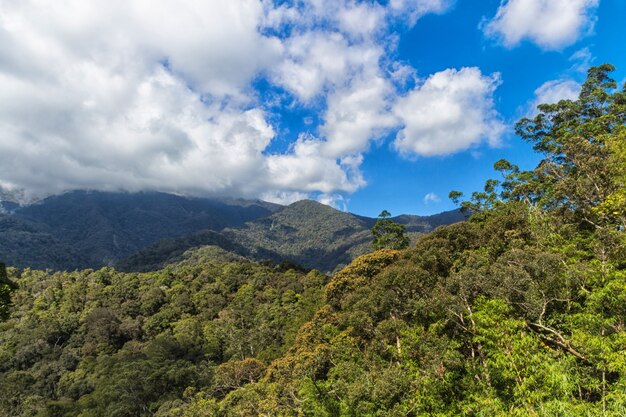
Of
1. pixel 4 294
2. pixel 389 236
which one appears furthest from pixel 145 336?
pixel 4 294

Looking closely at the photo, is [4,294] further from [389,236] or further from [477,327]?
[389,236]

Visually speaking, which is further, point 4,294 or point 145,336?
point 145,336

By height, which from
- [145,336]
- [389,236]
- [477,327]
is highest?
[389,236]

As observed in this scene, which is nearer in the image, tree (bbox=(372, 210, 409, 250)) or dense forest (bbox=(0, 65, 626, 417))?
dense forest (bbox=(0, 65, 626, 417))

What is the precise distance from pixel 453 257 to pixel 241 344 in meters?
45.9

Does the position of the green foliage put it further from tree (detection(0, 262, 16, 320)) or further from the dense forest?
tree (detection(0, 262, 16, 320))

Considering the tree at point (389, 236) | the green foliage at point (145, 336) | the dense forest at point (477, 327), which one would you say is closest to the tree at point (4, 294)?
the dense forest at point (477, 327)

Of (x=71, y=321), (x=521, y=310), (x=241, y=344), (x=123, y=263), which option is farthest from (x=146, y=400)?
(x=123, y=263)

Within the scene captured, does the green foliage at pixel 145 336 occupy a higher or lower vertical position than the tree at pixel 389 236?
lower

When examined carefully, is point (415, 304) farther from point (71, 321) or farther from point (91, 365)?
point (71, 321)

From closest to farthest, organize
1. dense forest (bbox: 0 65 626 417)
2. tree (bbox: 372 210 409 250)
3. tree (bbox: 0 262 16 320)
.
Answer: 1. dense forest (bbox: 0 65 626 417)
2. tree (bbox: 0 262 16 320)
3. tree (bbox: 372 210 409 250)

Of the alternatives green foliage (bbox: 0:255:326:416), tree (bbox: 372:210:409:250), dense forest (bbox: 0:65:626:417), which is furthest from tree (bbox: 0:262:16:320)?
tree (bbox: 372:210:409:250)

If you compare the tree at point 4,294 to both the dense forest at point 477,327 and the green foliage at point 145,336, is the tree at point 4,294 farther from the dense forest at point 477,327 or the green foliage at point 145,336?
the green foliage at point 145,336

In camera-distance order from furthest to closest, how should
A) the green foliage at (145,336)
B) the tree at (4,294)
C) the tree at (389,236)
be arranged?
the tree at (389,236) < the green foliage at (145,336) < the tree at (4,294)
